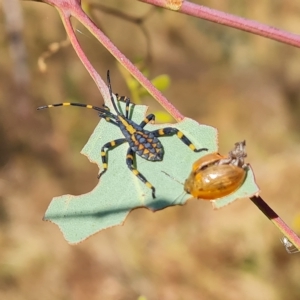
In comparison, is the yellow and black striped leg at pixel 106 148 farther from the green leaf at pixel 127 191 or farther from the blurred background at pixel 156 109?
the blurred background at pixel 156 109

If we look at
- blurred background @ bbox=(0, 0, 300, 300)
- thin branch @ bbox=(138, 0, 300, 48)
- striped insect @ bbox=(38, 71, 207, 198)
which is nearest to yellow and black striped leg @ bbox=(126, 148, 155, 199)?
striped insect @ bbox=(38, 71, 207, 198)

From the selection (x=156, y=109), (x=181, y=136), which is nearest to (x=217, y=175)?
(x=181, y=136)

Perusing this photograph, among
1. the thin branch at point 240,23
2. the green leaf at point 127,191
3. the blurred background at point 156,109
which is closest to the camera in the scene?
the thin branch at point 240,23

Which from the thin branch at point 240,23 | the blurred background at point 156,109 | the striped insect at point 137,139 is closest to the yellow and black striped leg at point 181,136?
the striped insect at point 137,139

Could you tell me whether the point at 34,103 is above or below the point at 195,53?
below

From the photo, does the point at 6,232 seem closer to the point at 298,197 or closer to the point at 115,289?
the point at 115,289

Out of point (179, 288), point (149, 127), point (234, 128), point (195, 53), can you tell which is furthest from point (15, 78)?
point (149, 127)

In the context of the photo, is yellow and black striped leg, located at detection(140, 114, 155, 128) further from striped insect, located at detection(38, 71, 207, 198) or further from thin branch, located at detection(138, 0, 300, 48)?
thin branch, located at detection(138, 0, 300, 48)
